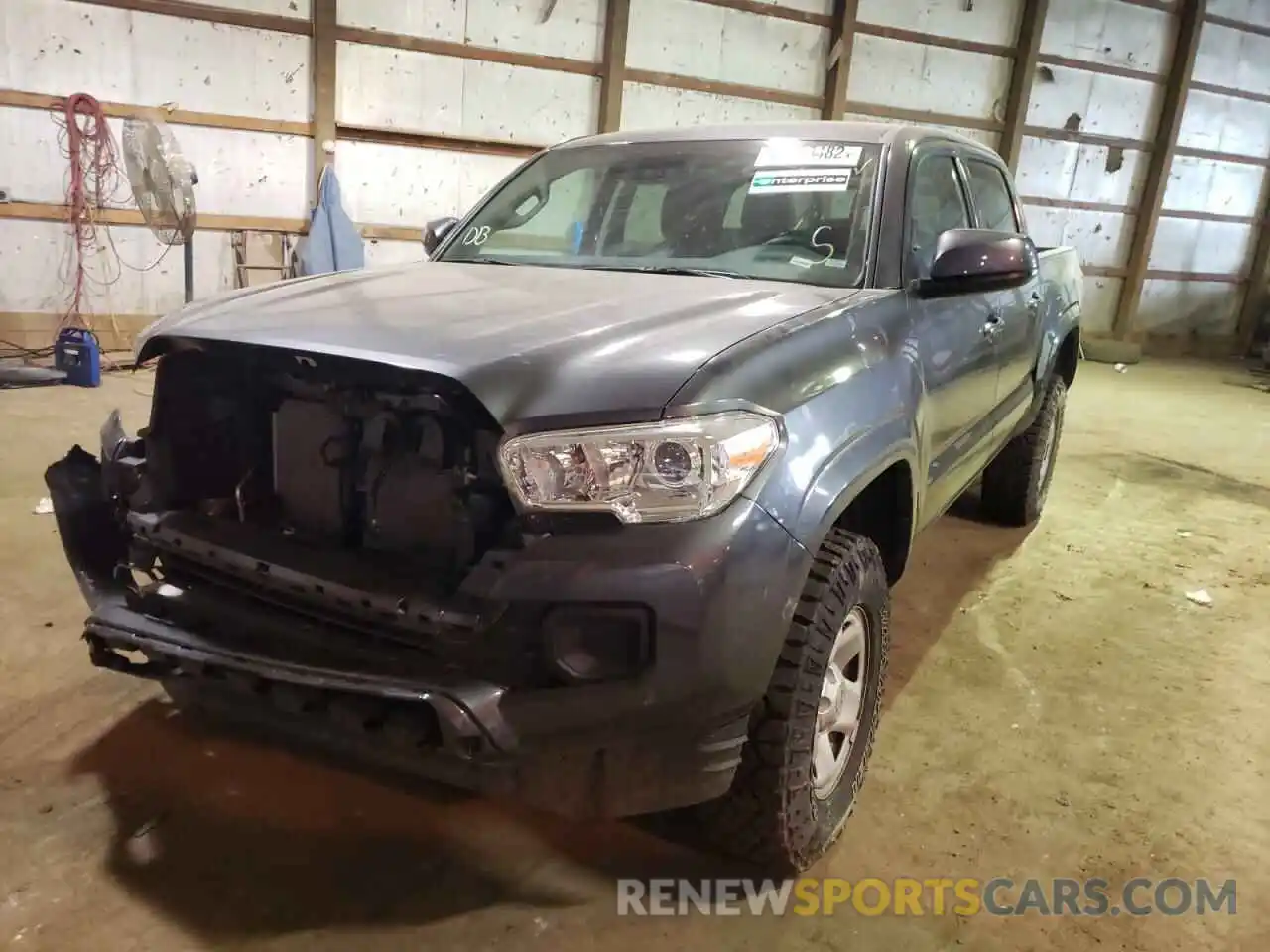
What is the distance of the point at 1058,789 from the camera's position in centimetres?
234

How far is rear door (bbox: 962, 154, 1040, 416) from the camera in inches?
121

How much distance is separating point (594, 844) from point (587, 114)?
24.6ft

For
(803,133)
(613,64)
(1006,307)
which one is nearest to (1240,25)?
(613,64)

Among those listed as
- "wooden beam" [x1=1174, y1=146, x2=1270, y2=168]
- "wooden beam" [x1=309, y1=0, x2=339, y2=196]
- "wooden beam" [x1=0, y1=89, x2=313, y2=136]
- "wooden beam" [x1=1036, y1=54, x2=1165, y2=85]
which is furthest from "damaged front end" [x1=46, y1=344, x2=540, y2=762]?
"wooden beam" [x1=1174, y1=146, x2=1270, y2=168]

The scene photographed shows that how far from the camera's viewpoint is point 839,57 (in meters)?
9.22

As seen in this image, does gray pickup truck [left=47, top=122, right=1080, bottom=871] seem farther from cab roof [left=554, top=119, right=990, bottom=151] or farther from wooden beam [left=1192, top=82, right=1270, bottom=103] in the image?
wooden beam [left=1192, top=82, right=1270, bottom=103]

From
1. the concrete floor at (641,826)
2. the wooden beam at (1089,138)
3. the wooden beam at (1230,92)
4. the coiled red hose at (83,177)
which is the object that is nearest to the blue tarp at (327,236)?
the coiled red hose at (83,177)

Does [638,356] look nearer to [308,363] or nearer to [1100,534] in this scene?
[308,363]

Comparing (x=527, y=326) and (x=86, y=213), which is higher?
(x=527, y=326)

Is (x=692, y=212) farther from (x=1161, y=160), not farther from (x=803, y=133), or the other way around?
(x=1161, y=160)

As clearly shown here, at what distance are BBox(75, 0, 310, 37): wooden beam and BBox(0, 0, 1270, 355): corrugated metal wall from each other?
0.02 metres

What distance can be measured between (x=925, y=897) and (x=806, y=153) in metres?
1.86

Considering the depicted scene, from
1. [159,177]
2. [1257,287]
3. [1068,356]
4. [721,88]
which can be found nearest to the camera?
[1068,356]

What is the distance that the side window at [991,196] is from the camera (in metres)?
3.31
